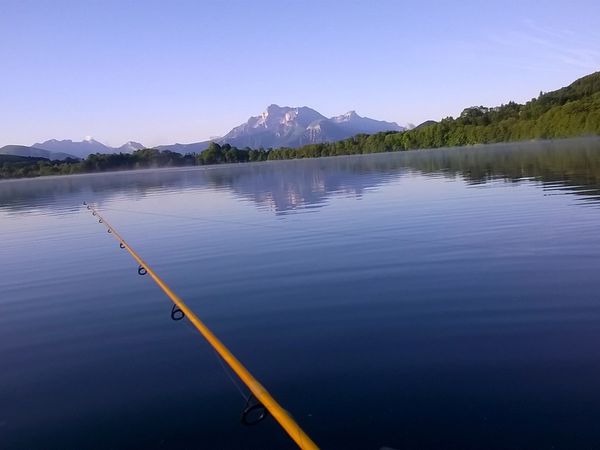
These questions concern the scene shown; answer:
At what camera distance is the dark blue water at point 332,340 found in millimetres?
5043

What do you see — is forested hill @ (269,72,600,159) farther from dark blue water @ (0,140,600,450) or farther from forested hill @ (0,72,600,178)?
dark blue water @ (0,140,600,450)

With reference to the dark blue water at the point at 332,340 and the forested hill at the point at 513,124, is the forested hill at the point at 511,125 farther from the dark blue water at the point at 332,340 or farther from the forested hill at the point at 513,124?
the dark blue water at the point at 332,340

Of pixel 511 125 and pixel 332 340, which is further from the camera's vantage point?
pixel 511 125

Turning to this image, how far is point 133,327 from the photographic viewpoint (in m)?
8.62

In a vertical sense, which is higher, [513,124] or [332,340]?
[513,124]

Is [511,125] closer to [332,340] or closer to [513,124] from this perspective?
[513,124]

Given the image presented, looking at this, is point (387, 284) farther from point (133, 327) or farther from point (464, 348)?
point (133, 327)

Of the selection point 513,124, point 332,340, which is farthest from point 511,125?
point 332,340

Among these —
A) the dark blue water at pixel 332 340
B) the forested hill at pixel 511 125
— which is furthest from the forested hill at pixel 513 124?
the dark blue water at pixel 332 340

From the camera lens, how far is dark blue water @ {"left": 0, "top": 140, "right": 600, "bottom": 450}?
504cm

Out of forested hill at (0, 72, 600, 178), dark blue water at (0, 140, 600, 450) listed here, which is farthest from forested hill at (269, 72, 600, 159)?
dark blue water at (0, 140, 600, 450)

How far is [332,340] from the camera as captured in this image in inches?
279

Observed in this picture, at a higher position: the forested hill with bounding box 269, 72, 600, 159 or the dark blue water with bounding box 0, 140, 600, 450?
the forested hill with bounding box 269, 72, 600, 159

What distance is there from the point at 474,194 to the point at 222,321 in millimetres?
18098
